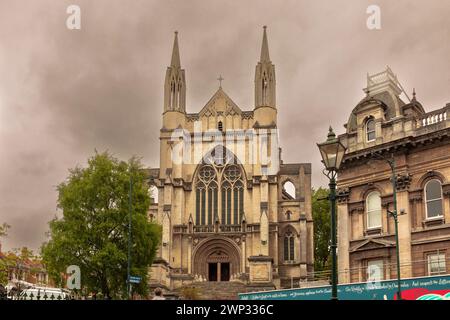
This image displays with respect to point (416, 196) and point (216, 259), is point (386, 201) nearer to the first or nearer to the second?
point (416, 196)

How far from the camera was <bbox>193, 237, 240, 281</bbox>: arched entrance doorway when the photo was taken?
6297 cm

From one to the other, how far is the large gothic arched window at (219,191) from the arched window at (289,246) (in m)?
5.34

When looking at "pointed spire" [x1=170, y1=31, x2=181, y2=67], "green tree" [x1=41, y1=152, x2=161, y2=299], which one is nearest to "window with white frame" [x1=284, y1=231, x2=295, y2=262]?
"pointed spire" [x1=170, y1=31, x2=181, y2=67]

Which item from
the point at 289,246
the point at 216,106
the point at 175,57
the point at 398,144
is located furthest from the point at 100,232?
the point at 175,57

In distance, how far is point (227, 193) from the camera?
64.9 metres

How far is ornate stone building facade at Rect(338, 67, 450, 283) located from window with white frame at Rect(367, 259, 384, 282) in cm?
5

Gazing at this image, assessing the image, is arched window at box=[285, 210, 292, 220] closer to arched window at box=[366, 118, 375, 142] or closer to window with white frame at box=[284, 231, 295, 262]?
window with white frame at box=[284, 231, 295, 262]

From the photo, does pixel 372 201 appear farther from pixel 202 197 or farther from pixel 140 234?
pixel 202 197

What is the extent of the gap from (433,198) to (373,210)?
338 cm

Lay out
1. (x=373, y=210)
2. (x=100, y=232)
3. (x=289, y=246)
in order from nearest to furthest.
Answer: (x=373, y=210) < (x=100, y=232) < (x=289, y=246)

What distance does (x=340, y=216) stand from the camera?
33125 mm

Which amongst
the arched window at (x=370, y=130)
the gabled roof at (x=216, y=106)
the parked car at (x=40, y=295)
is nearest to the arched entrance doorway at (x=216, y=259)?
the gabled roof at (x=216, y=106)
